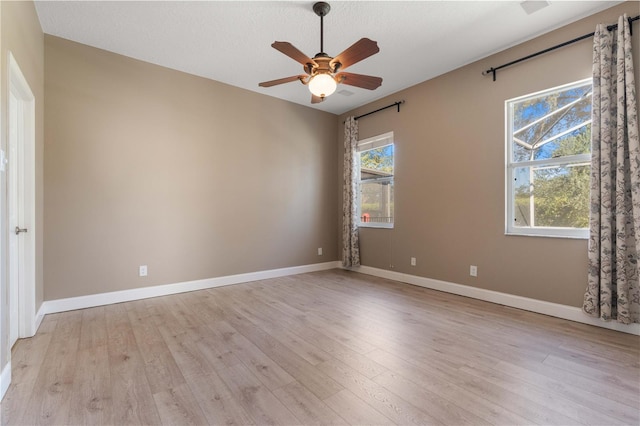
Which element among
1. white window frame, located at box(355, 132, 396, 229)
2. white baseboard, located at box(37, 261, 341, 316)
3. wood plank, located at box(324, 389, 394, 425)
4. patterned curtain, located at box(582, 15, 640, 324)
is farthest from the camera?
white window frame, located at box(355, 132, 396, 229)

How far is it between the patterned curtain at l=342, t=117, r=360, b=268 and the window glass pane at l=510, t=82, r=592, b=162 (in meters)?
2.55

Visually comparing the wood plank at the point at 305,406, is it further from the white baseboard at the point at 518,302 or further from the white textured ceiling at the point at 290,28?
the white textured ceiling at the point at 290,28

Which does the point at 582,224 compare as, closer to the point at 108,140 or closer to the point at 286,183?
the point at 286,183

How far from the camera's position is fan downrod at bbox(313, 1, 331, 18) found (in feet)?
8.81

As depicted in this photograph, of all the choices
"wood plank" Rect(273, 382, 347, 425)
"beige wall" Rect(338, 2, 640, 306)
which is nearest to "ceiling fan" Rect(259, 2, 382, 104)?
"beige wall" Rect(338, 2, 640, 306)

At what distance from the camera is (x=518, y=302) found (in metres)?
3.37

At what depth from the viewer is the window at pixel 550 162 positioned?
302 cm

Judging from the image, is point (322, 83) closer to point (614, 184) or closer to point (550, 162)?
point (550, 162)

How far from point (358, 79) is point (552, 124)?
2.24 m

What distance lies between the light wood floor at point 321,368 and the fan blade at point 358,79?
231 centimetres

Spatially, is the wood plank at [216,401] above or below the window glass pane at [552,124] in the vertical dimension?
below

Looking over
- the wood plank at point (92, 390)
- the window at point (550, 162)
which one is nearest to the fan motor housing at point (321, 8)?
the window at point (550, 162)

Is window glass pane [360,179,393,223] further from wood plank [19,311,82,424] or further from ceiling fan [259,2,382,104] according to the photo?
wood plank [19,311,82,424]

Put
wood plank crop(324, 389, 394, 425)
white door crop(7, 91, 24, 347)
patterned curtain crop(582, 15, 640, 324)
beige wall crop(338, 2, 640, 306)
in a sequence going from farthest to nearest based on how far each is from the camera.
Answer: beige wall crop(338, 2, 640, 306) → patterned curtain crop(582, 15, 640, 324) → white door crop(7, 91, 24, 347) → wood plank crop(324, 389, 394, 425)
